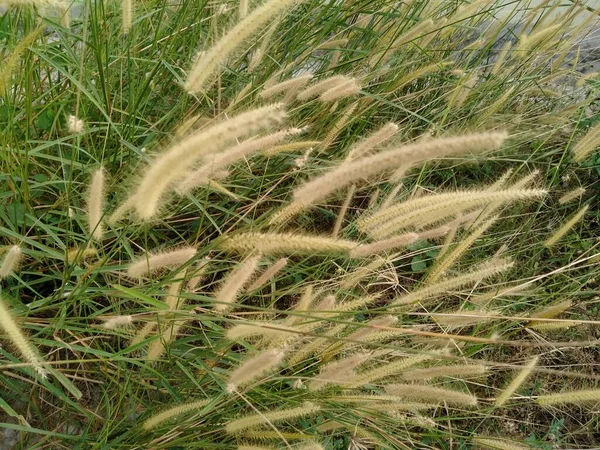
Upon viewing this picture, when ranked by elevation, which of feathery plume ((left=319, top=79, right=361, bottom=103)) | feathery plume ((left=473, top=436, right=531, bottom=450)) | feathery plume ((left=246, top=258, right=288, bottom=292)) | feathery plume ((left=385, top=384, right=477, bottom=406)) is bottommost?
feathery plume ((left=473, top=436, right=531, bottom=450))

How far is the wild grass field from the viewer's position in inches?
49.8

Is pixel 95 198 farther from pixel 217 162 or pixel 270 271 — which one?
pixel 270 271

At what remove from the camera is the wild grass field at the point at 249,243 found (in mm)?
1266

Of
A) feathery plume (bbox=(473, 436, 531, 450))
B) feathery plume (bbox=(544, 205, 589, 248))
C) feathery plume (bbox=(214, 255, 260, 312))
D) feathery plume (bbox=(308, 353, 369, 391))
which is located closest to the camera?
feathery plume (bbox=(214, 255, 260, 312))

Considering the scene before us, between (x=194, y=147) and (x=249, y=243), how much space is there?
40 centimetres

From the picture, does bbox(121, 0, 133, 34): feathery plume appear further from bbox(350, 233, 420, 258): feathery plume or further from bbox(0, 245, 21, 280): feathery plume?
bbox(350, 233, 420, 258): feathery plume

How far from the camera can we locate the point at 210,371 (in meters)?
1.45

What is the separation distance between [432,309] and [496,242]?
15.9 inches

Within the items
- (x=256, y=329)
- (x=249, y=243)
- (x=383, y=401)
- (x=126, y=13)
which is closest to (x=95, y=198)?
(x=249, y=243)

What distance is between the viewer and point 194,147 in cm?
89

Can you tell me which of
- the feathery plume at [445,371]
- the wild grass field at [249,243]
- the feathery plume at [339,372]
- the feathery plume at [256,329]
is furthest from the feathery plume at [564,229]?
the feathery plume at [256,329]

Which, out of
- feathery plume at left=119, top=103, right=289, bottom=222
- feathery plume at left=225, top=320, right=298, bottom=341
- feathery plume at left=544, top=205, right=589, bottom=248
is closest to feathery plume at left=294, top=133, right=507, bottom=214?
feathery plume at left=119, top=103, right=289, bottom=222

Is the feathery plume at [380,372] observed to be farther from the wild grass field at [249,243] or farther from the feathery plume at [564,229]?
the feathery plume at [564,229]

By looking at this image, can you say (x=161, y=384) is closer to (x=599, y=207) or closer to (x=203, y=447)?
(x=203, y=447)
